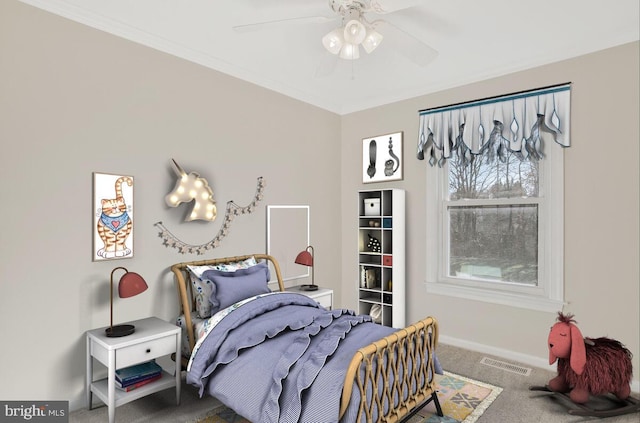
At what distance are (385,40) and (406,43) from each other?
552 mm

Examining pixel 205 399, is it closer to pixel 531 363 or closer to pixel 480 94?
pixel 531 363

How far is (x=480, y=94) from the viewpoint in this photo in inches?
147

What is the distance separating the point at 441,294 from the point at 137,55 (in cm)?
359

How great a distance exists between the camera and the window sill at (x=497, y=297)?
3.35m

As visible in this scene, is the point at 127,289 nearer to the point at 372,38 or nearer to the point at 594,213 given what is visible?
the point at 372,38

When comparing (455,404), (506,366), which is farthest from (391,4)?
(506,366)

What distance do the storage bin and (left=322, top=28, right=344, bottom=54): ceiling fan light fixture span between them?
221 cm

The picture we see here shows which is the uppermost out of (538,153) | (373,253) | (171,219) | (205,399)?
(538,153)

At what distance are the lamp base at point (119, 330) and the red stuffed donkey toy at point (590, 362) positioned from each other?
2922 millimetres

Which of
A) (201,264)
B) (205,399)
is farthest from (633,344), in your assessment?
(201,264)

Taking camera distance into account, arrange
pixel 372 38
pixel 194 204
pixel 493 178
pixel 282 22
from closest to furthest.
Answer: pixel 282 22
pixel 372 38
pixel 194 204
pixel 493 178

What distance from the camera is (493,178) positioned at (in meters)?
3.73

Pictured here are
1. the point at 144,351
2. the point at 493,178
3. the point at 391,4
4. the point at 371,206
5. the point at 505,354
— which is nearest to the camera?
the point at 391,4

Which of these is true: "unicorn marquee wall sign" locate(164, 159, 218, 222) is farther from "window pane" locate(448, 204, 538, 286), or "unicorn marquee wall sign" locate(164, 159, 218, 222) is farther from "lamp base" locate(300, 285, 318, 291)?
"window pane" locate(448, 204, 538, 286)
